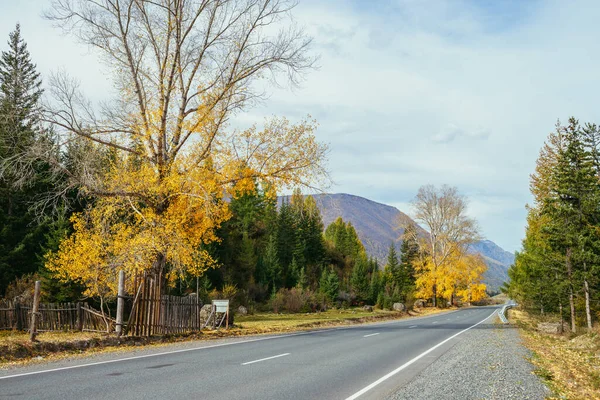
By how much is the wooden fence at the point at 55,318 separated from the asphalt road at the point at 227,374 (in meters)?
8.51

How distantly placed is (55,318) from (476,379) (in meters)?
18.6

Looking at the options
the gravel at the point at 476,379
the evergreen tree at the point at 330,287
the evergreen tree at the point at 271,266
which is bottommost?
the evergreen tree at the point at 330,287

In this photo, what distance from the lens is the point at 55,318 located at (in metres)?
21.1

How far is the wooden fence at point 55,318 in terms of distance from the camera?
2056 centimetres

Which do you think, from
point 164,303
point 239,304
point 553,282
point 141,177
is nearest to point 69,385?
point 164,303

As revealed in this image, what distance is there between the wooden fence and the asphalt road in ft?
27.9

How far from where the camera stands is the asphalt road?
754 centimetres

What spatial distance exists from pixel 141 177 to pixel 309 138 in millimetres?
7140

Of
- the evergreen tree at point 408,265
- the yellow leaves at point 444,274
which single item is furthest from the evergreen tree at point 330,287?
the evergreen tree at point 408,265

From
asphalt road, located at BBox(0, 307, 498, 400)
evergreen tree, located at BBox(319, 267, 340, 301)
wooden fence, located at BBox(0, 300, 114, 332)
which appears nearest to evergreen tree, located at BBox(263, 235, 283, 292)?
evergreen tree, located at BBox(319, 267, 340, 301)

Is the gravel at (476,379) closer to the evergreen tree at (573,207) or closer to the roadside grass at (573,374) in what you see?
the roadside grass at (573,374)

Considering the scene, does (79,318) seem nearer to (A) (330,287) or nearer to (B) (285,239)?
(A) (330,287)

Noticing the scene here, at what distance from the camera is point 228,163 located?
66.2 feet

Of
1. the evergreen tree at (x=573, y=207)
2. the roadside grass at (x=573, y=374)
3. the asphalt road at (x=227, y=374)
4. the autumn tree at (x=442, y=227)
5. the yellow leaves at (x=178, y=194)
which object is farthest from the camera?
the autumn tree at (x=442, y=227)
